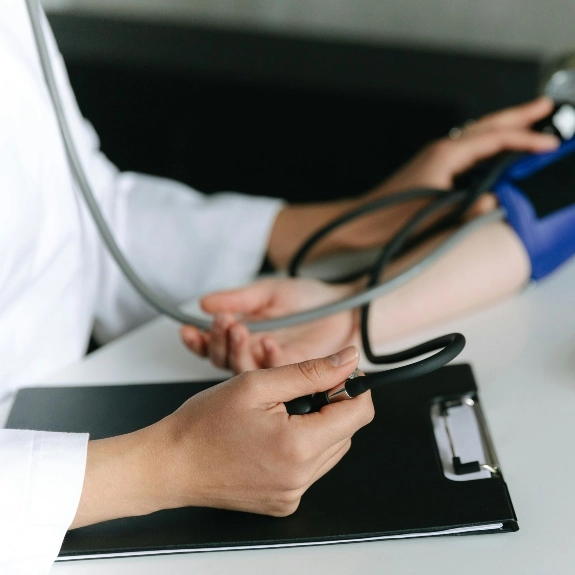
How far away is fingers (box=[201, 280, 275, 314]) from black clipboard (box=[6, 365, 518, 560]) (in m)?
0.16

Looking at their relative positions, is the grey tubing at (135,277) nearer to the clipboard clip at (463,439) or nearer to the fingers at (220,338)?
the fingers at (220,338)

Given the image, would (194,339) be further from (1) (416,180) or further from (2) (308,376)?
(1) (416,180)

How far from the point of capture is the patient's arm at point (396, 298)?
0.76 m

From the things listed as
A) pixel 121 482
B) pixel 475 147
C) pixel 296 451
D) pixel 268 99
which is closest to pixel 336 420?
pixel 296 451

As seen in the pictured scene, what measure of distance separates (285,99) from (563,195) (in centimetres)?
69

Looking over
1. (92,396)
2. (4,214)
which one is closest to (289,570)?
(92,396)

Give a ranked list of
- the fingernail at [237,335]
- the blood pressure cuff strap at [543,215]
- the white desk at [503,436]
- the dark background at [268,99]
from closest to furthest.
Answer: the white desk at [503,436], the fingernail at [237,335], the blood pressure cuff strap at [543,215], the dark background at [268,99]

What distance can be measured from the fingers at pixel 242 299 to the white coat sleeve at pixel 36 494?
23 centimetres

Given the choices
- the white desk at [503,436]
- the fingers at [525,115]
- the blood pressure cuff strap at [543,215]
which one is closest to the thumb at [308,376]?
the white desk at [503,436]

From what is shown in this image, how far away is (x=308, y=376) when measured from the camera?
531 millimetres

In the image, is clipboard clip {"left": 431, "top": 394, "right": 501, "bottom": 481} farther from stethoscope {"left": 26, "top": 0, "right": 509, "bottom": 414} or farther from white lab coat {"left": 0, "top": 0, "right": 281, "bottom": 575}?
white lab coat {"left": 0, "top": 0, "right": 281, "bottom": 575}

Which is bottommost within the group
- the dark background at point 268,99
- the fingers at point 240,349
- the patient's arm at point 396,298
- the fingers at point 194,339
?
the fingers at point 240,349

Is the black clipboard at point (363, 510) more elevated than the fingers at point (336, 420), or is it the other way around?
the fingers at point (336, 420)

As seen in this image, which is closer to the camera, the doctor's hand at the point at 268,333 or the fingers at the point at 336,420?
the fingers at the point at 336,420
